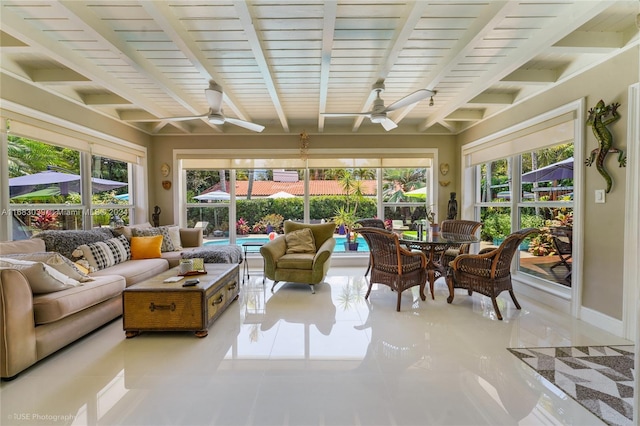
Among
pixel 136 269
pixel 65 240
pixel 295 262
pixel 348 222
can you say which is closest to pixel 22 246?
pixel 65 240

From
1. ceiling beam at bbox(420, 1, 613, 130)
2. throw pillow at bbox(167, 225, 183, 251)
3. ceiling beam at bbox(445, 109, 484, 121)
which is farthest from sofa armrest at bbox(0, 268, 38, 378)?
ceiling beam at bbox(445, 109, 484, 121)

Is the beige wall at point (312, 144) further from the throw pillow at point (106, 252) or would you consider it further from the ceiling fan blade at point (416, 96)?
the ceiling fan blade at point (416, 96)

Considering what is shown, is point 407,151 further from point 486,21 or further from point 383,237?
point 486,21

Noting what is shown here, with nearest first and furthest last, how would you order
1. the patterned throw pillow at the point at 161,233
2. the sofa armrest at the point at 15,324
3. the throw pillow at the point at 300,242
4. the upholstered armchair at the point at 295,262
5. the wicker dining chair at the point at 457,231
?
the sofa armrest at the point at 15,324 < the upholstered armchair at the point at 295,262 < the wicker dining chair at the point at 457,231 < the patterned throw pillow at the point at 161,233 < the throw pillow at the point at 300,242

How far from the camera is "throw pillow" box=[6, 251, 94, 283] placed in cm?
243

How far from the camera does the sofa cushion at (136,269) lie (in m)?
3.14

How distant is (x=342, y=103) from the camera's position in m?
4.18

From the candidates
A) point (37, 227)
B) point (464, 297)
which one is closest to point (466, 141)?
point (464, 297)

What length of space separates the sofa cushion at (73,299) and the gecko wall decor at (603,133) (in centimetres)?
472

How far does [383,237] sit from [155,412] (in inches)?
95.9

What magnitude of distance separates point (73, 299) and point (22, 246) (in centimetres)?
103

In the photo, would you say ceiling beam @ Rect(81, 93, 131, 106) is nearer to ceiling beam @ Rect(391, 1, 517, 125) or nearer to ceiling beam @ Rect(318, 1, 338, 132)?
ceiling beam @ Rect(318, 1, 338, 132)

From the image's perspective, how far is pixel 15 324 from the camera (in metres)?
1.92

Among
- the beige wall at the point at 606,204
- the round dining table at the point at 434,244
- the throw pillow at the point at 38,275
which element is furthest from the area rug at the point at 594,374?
the throw pillow at the point at 38,275
